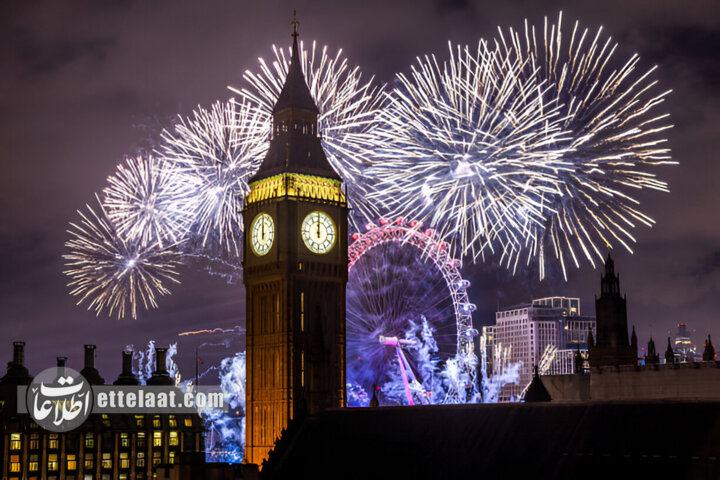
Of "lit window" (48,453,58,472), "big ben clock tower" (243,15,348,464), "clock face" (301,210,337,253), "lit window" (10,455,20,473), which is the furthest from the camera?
"lit window" (48,453,58,472)

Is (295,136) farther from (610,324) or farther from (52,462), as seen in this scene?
(52,462)

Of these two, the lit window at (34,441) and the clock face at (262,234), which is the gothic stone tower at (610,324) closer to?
the clock face at (262,234)

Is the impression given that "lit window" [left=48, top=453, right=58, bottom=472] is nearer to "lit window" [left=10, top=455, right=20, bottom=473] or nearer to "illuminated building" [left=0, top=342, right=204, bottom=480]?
"illuminated building" [left=0, top=342, right=204, bottom=480]

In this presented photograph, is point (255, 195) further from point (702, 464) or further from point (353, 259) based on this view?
point (702, 464)

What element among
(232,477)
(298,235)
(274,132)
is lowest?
(232,477)

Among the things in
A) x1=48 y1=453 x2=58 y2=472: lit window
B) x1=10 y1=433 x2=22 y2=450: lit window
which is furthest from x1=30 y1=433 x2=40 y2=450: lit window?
x1=48 y1=453 x2=58 y2=472: lit window

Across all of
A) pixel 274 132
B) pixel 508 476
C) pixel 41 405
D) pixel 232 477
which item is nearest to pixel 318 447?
pixel 232 477
